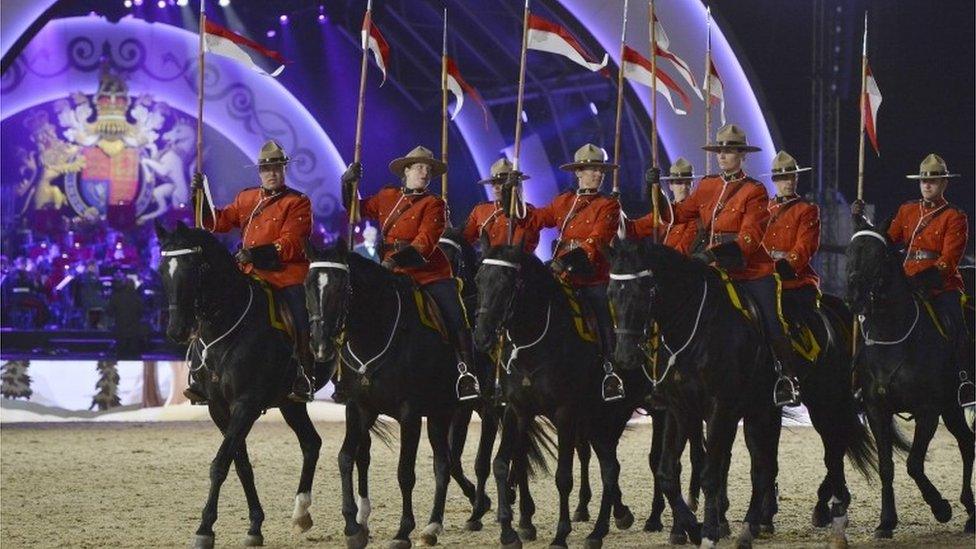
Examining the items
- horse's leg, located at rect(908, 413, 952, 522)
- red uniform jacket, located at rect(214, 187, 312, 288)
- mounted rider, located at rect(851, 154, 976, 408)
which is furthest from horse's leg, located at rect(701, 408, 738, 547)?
red uniform jacket, located at rect(214, 187, 312, 288)

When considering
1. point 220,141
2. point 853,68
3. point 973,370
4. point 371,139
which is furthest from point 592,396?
point 220,141

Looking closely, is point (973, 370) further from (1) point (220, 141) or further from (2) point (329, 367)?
(1) point (220, 141)

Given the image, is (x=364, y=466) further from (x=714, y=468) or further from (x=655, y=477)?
(x=714, y=468)

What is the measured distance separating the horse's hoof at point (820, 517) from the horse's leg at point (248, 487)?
3.54 meters

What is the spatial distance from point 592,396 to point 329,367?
5.58ft

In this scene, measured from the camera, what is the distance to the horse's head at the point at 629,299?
8.17m

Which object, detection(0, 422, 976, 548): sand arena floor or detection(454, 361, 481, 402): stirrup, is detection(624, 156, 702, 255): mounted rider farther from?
detection(0, 422, 976, 548): sand arena floor

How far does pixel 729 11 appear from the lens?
1742 centimetres

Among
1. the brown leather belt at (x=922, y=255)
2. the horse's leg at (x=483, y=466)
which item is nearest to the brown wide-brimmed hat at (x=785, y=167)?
the brown leather belt at (x=922, y=255)

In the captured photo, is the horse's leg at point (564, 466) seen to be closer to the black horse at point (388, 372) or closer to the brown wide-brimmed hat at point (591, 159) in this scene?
the black horse at point (388, 372)

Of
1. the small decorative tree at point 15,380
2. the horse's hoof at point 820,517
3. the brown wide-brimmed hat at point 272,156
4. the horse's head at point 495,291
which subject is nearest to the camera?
the horse's head at point 495,291

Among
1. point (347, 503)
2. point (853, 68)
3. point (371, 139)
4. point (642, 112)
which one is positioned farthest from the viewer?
point (371, 139)

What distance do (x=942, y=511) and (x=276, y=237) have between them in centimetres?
440

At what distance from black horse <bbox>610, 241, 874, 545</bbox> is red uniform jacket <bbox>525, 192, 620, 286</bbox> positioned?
0.97 m
